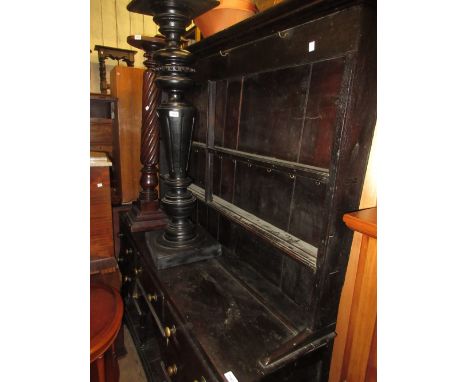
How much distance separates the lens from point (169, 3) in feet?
3.46

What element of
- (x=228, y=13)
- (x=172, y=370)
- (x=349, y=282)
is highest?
(x=228, y=13)

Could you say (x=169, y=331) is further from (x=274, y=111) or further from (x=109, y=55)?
(x=109, y=55)

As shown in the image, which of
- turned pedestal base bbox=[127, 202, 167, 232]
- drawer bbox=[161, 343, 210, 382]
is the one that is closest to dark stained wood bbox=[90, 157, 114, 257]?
turned pedestal base bbox=[127, 202, 167, 232]

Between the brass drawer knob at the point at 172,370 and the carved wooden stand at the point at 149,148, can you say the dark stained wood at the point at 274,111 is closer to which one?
the carved wooden stand at the point at 149,148

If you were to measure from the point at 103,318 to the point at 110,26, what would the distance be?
14.3 ft

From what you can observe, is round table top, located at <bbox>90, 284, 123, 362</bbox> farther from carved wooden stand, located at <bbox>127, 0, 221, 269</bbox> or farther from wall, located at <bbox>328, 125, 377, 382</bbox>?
wall, located at <bbox>328, 125, 377, 382</bbox>

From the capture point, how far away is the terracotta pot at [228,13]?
3.62 ft

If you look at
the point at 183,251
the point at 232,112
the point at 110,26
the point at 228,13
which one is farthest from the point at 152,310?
the point at 110,26

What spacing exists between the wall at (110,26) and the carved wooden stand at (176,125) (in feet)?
10.8

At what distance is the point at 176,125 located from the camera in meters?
1.21

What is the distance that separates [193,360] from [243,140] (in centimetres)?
87

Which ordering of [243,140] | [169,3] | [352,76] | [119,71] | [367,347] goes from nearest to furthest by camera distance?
[352,76] → [367,347] → [169,3] → [243,140] → [119,71]
